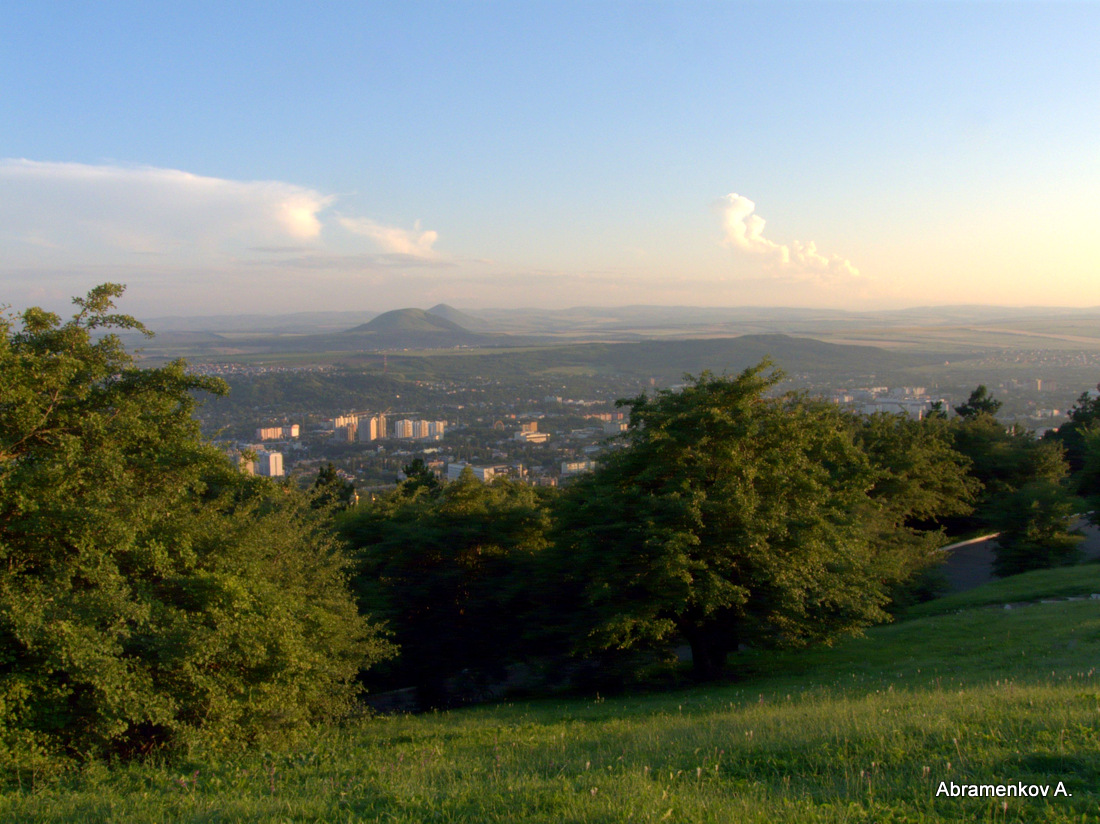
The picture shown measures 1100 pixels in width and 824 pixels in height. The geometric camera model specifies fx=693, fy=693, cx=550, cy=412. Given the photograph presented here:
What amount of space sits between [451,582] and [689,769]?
46.2 ft

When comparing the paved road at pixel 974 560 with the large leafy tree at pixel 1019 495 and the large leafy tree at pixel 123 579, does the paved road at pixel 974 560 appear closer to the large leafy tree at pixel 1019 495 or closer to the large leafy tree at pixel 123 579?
the large leafy tree at pixel 1019 495

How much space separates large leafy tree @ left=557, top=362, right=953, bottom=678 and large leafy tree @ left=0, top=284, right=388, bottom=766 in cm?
625

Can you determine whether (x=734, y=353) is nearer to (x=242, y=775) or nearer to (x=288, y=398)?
(x=288, y=398)

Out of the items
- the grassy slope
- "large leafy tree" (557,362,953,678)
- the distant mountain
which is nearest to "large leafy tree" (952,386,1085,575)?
"large leafy tree" (557,362,953,678)

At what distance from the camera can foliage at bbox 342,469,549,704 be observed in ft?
63.8

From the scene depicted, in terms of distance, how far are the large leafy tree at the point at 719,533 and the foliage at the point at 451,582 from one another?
8.88ft

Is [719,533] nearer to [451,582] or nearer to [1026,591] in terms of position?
[451,582]

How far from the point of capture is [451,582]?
19969 mm

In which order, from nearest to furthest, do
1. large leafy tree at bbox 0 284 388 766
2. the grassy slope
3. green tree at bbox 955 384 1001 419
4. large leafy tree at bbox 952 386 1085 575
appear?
the grassy slope → large leafy tree at bbox 0 284 388 766 → large leafy tree at bbox 952 386 1085 575 → green tree at bbox 955 384 1001 419

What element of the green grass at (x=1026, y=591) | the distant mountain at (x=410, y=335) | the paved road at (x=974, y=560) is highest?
the distant mountain at (x=410, y=335)

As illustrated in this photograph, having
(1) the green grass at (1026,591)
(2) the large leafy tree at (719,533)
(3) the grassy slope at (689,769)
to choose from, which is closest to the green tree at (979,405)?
(1) the green grass at (1026,591)

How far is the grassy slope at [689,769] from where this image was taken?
5.25 meters

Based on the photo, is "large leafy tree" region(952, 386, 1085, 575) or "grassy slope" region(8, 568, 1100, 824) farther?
"large leafy tree" region(952, 386, 1085, 575)

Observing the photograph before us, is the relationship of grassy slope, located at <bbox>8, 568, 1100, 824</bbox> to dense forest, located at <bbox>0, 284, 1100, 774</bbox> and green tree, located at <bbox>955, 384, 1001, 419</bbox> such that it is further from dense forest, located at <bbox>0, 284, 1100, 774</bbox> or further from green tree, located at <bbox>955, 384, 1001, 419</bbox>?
green tree, located at <bbox>955, 384, 1001, 419</bbox>
